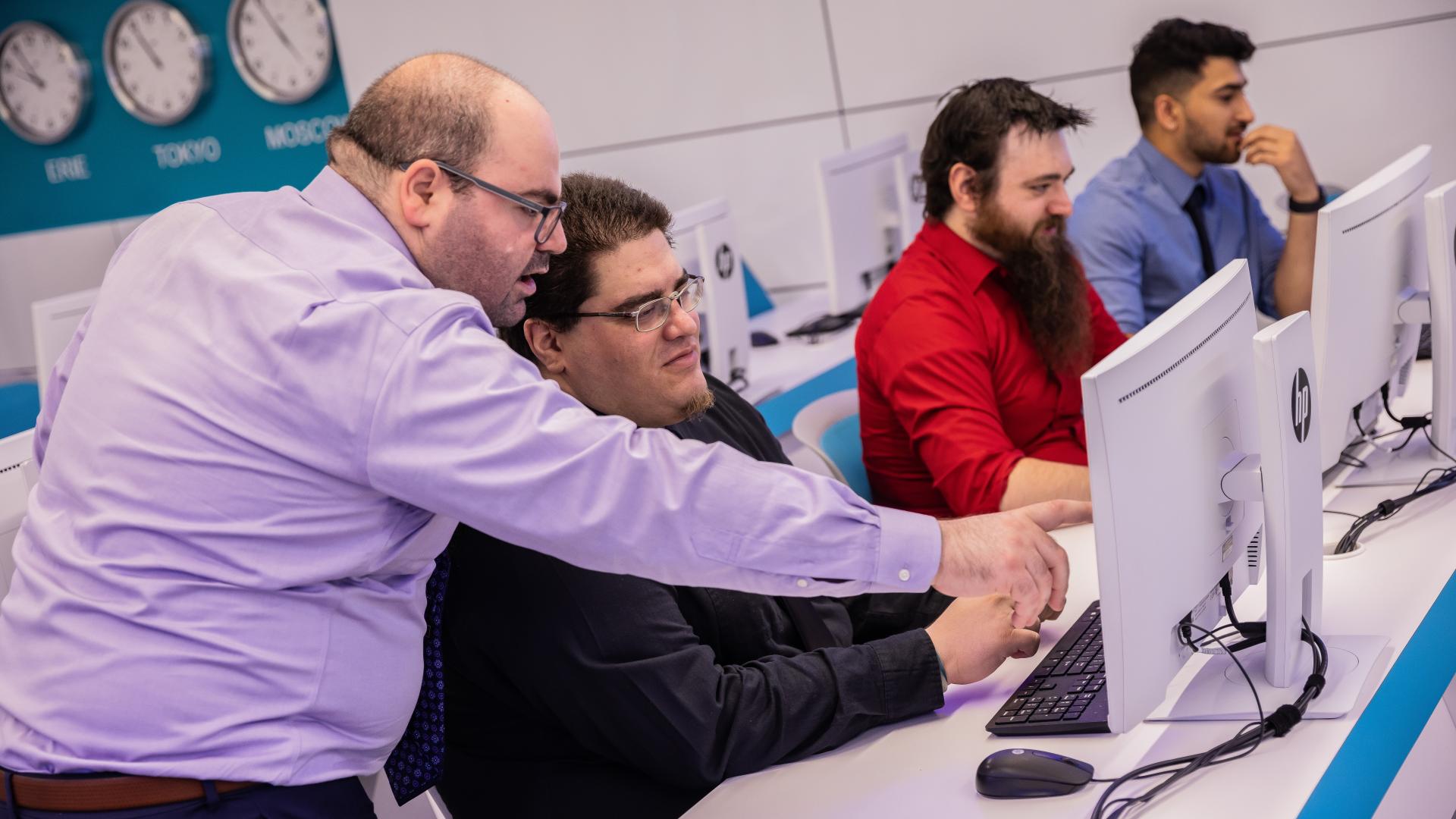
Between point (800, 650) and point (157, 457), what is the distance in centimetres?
93

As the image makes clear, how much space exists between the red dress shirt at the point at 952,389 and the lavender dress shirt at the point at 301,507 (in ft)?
3.41

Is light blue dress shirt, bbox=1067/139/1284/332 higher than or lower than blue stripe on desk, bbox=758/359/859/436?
higher

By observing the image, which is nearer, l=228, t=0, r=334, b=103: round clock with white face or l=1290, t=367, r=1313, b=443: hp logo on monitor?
l=1290, t=367, r=1313, b=443: hp logo on monitor

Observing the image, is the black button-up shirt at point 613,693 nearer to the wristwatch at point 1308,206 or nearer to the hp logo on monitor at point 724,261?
the hp logo on monitor at point 724,261

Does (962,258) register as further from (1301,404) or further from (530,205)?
(530,205)

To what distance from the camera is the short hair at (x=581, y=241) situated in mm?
1792

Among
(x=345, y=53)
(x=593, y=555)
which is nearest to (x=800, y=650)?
(x=593, y=555)

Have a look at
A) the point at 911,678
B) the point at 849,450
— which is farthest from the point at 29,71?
the point at 911,678

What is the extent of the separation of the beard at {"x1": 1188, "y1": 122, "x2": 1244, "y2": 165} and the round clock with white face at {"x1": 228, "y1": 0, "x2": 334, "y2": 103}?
3929mm

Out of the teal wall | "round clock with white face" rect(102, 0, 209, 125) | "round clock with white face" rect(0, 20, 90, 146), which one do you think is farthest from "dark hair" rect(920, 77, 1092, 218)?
"round clock with white face" rect(0, 20, 90, 146)

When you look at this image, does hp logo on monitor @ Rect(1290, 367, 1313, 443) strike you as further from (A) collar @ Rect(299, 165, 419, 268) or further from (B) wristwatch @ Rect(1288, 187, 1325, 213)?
(B) wristwatch @ Rect(1288, 187, 1325, 213)

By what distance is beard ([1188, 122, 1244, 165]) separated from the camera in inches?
139

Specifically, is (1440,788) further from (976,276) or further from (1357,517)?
(976,276)

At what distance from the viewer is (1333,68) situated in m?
4.21
